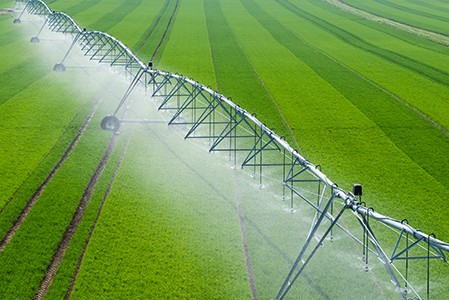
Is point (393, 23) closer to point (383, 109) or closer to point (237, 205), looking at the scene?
point (383, 109)

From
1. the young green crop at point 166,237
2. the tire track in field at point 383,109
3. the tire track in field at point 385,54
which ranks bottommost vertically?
the young green crop at point 166,237

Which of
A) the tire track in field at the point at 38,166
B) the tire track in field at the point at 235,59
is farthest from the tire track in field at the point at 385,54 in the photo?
the tire track in field at the point at 38,166

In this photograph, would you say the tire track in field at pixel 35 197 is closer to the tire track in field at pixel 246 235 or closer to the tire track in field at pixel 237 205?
the tire track in field at pixel 237 205

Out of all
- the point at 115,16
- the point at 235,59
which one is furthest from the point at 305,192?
the point at 115,16

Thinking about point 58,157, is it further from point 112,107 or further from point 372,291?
point 372,291

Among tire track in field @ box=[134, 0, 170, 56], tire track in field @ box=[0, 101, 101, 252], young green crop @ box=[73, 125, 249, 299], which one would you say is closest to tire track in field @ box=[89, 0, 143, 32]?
tire track in field @ box=[134, 0, 170, 56]
